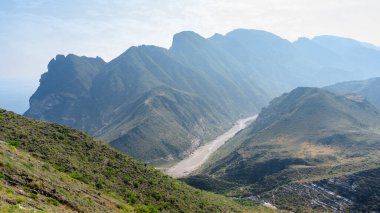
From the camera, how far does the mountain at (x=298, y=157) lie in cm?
11175

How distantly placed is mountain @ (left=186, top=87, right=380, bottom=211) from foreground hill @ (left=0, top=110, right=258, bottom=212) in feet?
144

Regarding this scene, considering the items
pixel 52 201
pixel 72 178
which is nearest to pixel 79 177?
pixel 72 178

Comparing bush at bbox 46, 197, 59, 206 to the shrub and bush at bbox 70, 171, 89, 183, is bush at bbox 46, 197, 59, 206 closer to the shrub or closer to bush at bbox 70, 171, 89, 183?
the shrub

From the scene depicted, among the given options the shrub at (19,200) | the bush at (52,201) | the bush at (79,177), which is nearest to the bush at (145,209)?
the bush at (79,177)

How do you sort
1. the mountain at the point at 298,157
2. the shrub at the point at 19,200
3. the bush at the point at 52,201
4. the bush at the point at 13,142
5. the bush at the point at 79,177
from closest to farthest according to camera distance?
the shrub at the point at 19,200
the bush at the point at 52,201
the bush at the point at 79,177
the bush at the point at 13,142
the mountain at the point at 298,157

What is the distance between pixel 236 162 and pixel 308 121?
5758cm

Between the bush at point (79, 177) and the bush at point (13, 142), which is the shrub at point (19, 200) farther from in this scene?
the bush at point (13, 142)

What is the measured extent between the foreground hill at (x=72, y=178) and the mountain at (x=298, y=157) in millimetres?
43990

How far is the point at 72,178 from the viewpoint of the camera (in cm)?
4853

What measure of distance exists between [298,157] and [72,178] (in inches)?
4154

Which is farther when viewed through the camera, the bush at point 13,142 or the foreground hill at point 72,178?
the bush at point 13,142

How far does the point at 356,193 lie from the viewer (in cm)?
9962

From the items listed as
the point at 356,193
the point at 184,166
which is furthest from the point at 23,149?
the point at 184,166

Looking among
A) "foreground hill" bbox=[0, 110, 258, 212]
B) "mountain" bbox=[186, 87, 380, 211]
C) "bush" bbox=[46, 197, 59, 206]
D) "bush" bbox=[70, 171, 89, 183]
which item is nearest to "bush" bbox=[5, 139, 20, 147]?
"foreground hill" bbox=[0, 110, 258, 212]
